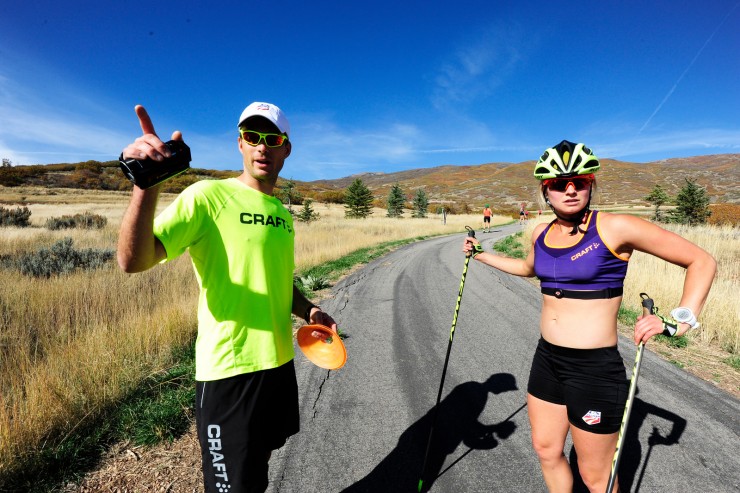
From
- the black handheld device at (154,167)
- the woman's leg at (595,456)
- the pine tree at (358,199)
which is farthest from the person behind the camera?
the pine tree at (358,199)

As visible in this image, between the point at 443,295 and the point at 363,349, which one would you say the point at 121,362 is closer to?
the point at 363,349

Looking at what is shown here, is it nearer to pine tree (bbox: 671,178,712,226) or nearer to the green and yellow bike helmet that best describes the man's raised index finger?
the green and yellow bike helmet

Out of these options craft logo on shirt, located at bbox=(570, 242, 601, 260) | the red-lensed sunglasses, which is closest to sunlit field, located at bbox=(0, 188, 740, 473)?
craft logo on shirt, located at bbox=(570, 242, 601, 260)

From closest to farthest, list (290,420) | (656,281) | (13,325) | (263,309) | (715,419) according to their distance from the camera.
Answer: (263,309), (290,420), (715,419), (13,325), (656,281)

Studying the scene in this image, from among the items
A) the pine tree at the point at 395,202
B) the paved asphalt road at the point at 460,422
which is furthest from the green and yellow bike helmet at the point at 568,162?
the pine tree at the point at 395,202

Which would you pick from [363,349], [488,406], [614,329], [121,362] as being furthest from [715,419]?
[121,362]

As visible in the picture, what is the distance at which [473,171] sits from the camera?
197 meters

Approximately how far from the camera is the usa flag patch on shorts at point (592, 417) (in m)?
1.95

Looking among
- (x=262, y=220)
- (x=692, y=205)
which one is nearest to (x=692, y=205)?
(x=692, y=205)

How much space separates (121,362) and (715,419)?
6.17 m

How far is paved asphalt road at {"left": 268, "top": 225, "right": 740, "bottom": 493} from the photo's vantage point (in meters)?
2.61

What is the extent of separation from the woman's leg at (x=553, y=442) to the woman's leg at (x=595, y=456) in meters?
0.12

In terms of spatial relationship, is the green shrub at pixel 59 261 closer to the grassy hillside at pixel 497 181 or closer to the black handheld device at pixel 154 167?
the black handheld device at pixel 154 167

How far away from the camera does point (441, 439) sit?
309 centimetres
